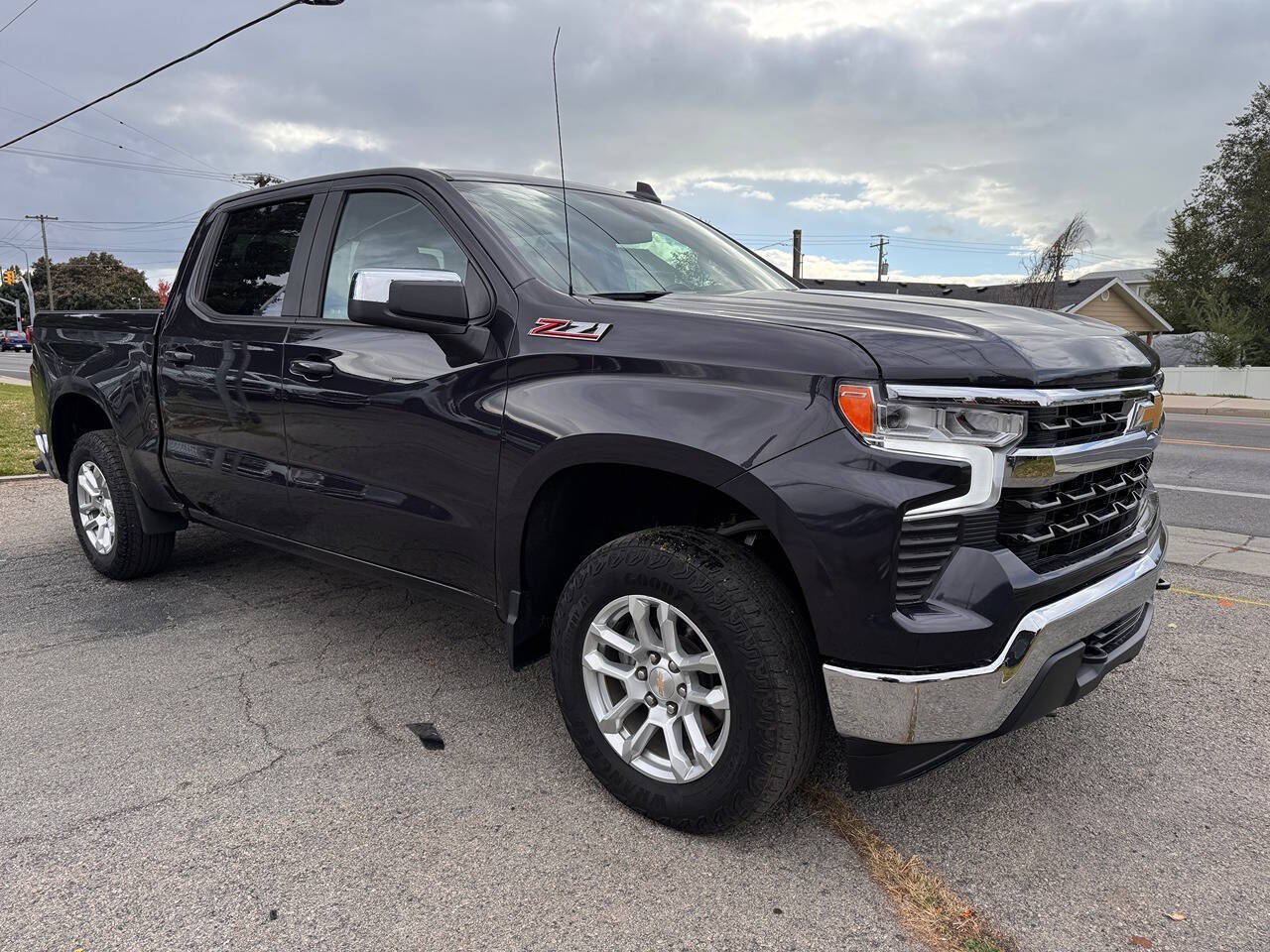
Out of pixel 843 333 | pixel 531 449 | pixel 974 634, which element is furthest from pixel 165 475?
pixel 974 634

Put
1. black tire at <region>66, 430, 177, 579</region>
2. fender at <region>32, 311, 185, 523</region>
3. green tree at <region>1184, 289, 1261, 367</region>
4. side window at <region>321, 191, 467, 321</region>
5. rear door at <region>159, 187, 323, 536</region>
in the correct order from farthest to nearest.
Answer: green tree at <region>1184, 289, 1261, 367</region> < black tire at <region>66, 430, 177, 579</region> < fender at <region>32, 311, 185, 523</region> < rear door at <region>159, 187, 323, 536</region> < side window at <region>321, 191, 467, 321</region>

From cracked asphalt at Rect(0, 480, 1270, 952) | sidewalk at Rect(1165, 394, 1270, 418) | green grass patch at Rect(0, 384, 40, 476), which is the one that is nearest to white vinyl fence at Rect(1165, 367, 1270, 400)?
sidewalk at Rect(1165, 394, 1270, 418)

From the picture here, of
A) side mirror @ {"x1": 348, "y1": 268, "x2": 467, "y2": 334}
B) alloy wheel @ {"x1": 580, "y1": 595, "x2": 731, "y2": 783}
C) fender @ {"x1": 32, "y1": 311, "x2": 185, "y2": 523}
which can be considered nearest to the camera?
alloy wheel @ {"x1": 580, "y1": 595, "x2": 731, "y2": 783}

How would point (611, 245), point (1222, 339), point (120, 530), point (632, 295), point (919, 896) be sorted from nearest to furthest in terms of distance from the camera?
point (919, 896) → point (632, 295) → point (611, 245) → point (120, 530) → point (1222, 339)

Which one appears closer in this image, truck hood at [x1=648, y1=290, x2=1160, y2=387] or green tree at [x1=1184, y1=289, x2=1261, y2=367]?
truck hood at [x1=648, y1=290, x2=1160, y2=387]

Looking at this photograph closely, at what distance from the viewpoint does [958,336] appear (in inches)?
91.0

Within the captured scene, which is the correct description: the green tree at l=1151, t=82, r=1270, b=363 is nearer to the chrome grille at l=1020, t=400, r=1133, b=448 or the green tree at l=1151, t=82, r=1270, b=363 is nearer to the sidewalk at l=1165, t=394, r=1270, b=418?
the sidewalk at l=1165, t=394, r=1270, b=418

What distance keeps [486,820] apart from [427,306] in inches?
59.2

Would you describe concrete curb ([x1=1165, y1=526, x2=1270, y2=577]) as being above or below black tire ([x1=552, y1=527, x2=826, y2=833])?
below

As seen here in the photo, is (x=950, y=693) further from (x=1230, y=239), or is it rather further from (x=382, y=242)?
(x=1230, y=239)

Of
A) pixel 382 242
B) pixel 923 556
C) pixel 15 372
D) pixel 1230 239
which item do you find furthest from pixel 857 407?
pixel 1230 239

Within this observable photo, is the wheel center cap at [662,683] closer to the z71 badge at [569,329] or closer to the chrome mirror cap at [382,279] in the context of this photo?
the z71 badge at [569,329]

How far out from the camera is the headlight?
2148 millimetres

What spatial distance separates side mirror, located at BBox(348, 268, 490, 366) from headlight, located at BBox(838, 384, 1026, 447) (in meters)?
1.23
